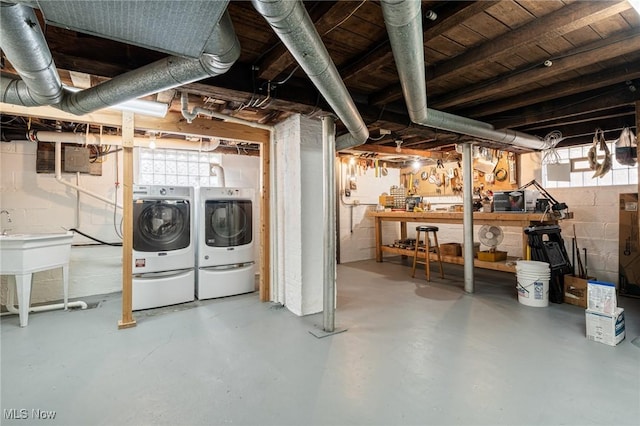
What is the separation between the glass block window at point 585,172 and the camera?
13.9 feet

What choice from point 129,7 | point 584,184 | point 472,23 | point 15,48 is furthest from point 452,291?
point 15,48

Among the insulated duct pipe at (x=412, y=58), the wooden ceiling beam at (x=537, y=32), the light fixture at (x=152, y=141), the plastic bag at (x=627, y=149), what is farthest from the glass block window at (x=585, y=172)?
the light fixture at (x=152, y=141)

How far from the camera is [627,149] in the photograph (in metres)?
3.44

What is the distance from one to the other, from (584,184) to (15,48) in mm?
6357

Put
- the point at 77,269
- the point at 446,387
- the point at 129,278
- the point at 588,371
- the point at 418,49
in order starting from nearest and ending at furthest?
the point at 418,49, the point at 446,387, the point at 588,371, the point at 129,278, the point at 77,269

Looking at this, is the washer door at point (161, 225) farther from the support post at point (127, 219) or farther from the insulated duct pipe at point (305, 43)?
the insulated duct pipe at point (305, 43)

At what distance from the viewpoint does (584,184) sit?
15.1ft

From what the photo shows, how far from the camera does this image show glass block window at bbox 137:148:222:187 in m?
4.71

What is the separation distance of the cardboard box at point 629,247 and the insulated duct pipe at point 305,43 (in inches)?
168

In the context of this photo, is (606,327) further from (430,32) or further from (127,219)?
(127,219)

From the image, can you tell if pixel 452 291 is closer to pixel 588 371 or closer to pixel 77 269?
pixel 588 371

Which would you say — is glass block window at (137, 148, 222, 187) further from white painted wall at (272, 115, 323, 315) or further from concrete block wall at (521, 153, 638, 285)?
concrete block wall at (521, 153, 638, 285)

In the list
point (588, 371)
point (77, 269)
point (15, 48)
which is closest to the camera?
point (15, 48)

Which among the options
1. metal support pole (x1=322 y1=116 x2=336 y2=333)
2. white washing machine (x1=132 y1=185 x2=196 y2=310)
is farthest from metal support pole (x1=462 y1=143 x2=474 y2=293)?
white washing machine (x1=132 y1=185 x2=196 y2=310)
